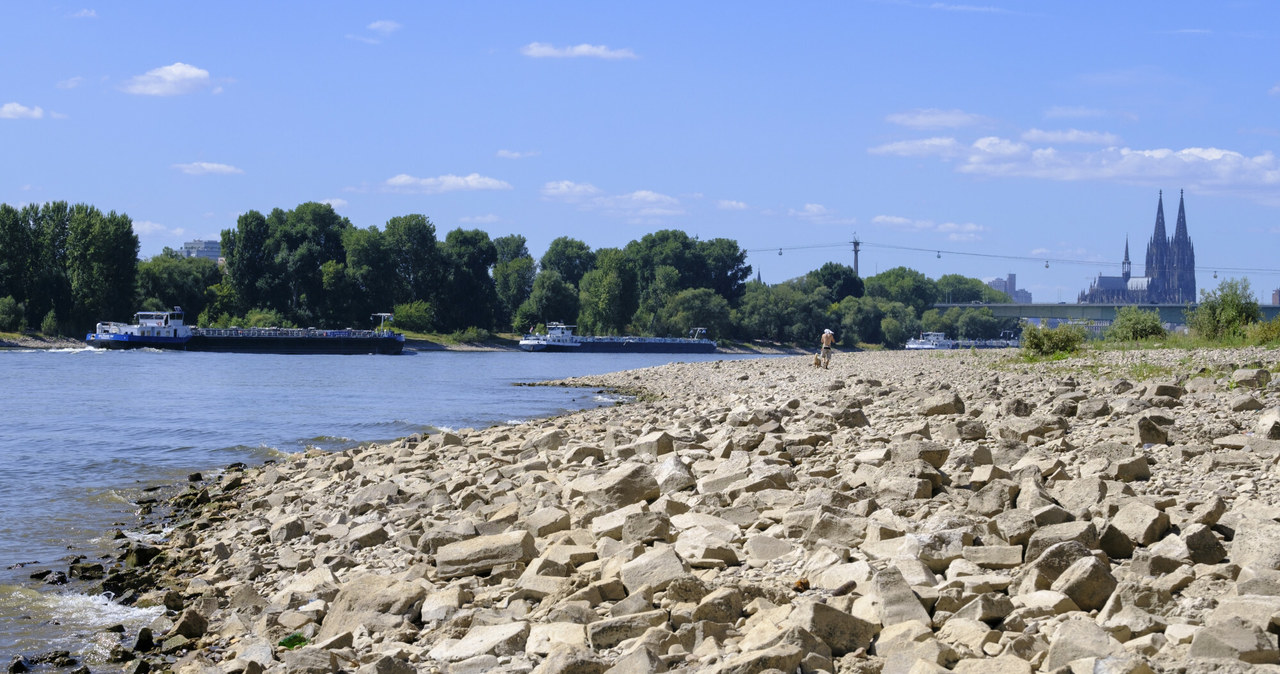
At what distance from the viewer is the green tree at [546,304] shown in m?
128

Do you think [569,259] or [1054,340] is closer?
[1054,340]

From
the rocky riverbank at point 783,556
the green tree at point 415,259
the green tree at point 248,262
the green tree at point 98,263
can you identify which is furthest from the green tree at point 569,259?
the rocky riverbank at point 783,556

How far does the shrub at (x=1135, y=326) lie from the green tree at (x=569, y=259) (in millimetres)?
125378

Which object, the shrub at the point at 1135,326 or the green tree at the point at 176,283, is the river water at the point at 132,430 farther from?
the green tree at the point at 176,283

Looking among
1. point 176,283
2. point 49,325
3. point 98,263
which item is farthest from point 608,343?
point 49,325

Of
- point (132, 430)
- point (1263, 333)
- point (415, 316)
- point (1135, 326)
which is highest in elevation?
point (415, 316)

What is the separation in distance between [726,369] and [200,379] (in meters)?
23.0

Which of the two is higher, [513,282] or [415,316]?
[513,282]

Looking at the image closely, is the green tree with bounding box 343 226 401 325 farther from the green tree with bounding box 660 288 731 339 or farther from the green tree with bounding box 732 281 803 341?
the green tree with bounding box 732 281 803 341

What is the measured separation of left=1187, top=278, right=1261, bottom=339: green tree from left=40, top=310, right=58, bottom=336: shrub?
9033cm

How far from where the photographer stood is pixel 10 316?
90.6m

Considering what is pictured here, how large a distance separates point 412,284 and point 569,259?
133ft

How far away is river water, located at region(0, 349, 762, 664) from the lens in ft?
31.4

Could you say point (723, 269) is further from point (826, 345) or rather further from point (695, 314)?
point (826, 345)
